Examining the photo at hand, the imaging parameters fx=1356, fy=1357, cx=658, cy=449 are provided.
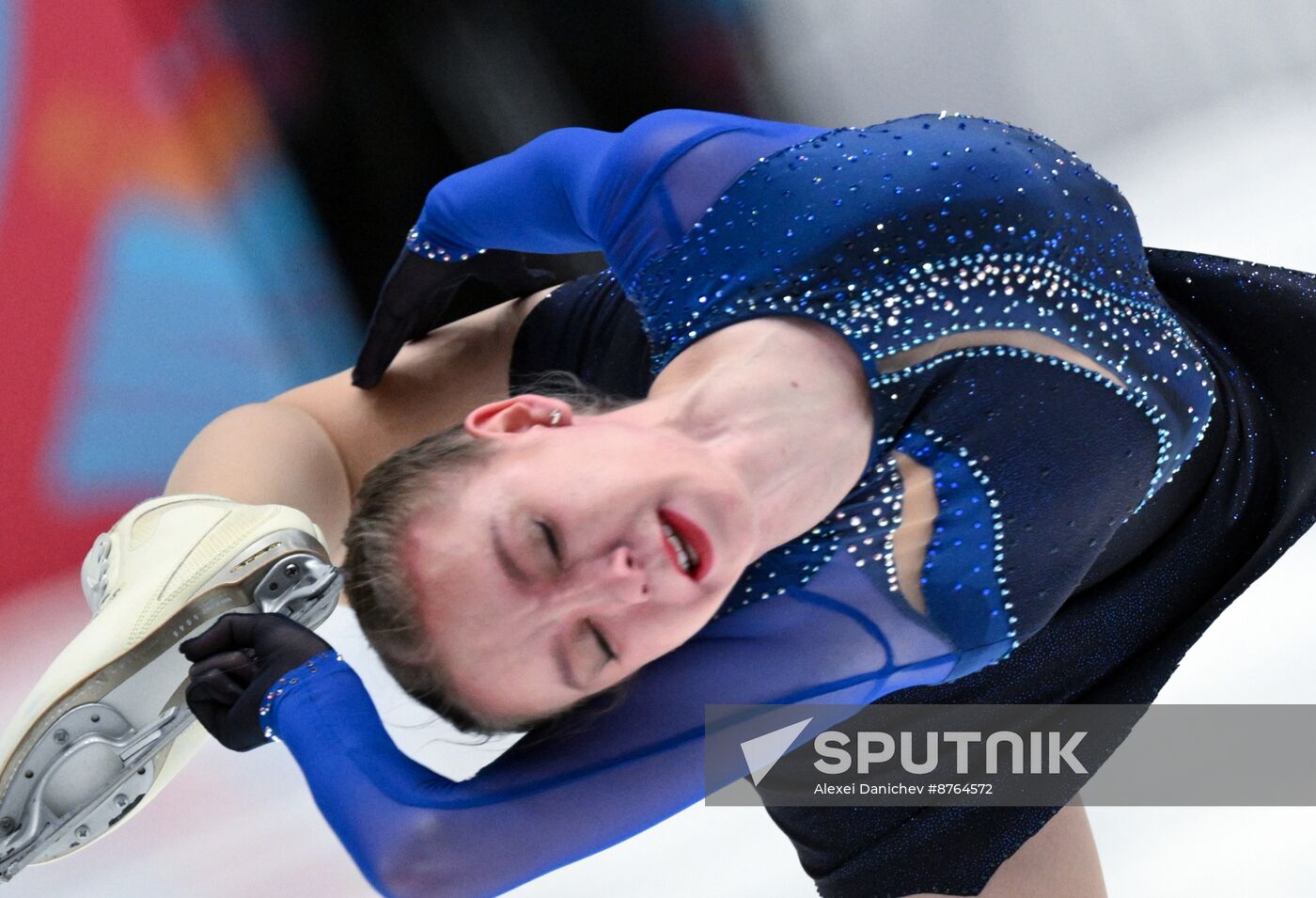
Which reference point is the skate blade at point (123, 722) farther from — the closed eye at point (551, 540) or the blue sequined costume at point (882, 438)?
the closed eye at point (551, 540)

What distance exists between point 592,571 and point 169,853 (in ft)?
3.25

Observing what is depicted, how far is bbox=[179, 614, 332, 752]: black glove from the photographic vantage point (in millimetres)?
985

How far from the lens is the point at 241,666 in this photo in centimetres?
102

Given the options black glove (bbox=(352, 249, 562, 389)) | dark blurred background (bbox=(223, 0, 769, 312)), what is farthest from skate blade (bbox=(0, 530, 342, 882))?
dark blurred background (bbox=(223, 0, 769, 312))

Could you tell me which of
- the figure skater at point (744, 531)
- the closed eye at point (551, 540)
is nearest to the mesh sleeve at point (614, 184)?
the figure skater at point (744, 531)

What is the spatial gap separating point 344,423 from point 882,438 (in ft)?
2.03

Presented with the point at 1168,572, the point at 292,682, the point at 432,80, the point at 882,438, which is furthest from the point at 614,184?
the point at 432,80

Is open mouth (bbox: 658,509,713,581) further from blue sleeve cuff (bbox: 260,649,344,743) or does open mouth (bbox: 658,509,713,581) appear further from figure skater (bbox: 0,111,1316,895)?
blue sleeve cuff (bbox: 260,649,344,743)

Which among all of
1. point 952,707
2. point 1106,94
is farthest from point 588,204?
point 1106,94

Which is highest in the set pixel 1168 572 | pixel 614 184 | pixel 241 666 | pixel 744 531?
pixel 614 184

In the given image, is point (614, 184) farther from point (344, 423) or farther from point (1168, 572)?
point (1168, 572)

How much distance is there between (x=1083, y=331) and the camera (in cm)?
95

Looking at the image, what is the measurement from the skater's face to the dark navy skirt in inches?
14.7

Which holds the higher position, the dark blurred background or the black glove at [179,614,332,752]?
the dark blurred background
